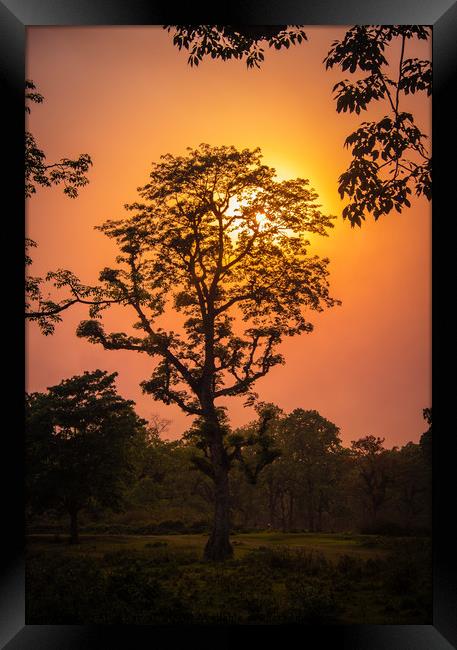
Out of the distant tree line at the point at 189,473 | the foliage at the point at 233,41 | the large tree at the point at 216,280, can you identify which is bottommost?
the distant tree line at the point at 189,473

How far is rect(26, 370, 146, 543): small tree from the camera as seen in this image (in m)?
6.88

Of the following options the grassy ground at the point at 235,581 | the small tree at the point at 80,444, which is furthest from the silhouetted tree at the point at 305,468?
the small tree at the point at 80,444

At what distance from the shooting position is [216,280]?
7.21m

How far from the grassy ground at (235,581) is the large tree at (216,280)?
55 centimetres

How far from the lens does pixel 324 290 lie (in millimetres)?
6949

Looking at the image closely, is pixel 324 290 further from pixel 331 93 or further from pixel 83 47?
pixel 83 47

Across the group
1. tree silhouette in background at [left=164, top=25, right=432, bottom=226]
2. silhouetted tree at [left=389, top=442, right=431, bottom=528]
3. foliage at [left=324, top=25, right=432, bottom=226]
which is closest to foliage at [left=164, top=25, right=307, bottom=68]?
tree silhouette in background at [left=164, top=25, right=432, bottom=226]

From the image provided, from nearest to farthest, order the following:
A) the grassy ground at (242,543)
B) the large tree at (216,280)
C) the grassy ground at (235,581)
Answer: the grassy ground at (235,581)
the grassy ground at (242,543)
the large tree at (216,280)

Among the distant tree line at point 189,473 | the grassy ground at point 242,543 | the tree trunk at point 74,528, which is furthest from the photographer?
the distant tree line at point 189,473

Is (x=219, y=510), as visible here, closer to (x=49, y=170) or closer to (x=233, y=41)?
(x=49, y=170)

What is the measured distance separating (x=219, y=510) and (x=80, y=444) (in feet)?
5.37

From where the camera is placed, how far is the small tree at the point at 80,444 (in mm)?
6883
